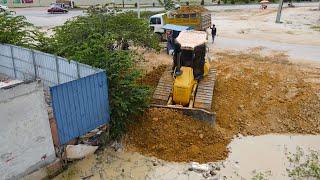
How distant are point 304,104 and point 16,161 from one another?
980 cm

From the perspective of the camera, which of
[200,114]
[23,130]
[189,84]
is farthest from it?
[189,84]

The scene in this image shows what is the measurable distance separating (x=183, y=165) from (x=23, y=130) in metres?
4.30

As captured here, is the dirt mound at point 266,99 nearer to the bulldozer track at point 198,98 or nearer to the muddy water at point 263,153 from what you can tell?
the muddy water at point 263,153

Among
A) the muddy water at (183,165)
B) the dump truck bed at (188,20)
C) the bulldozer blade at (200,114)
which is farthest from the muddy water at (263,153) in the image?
the dump truck bed at (188,20)

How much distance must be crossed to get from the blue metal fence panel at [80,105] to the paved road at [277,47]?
1267 cm

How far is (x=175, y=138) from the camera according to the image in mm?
10992

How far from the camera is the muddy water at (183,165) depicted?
976 cm

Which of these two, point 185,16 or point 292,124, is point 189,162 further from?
point 185,16

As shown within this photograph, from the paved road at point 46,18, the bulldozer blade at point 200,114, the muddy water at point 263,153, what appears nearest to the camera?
the muddy water at point 263,153

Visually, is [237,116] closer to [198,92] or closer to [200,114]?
[198,92]

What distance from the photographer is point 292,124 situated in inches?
486

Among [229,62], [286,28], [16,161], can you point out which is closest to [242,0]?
[286,28]

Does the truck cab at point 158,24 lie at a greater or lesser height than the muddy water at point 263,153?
greater

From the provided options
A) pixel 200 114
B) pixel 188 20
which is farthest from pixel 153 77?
pixel 188 20
